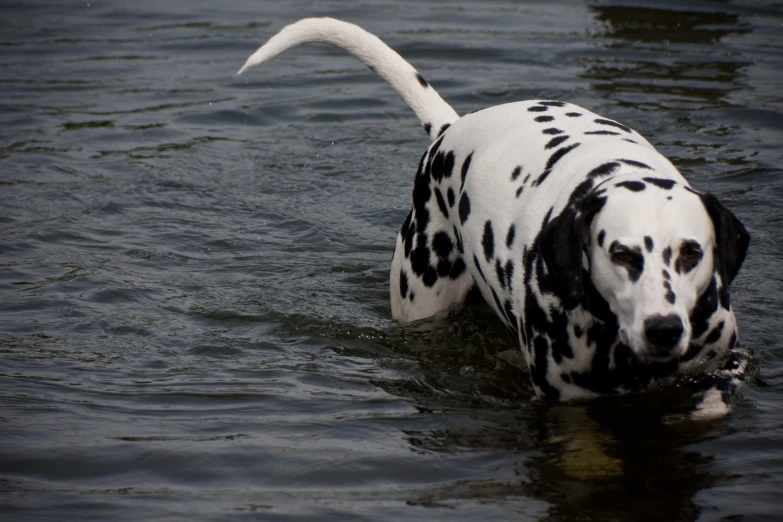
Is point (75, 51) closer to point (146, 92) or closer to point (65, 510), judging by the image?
point (146, 92)

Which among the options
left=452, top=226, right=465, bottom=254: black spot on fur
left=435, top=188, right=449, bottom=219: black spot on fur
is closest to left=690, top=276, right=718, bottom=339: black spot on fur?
left=452, top=226, right=465, bottom=254: black spot on fur

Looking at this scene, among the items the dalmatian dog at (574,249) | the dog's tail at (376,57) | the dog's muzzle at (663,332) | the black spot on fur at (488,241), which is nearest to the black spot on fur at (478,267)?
the dalmatian dog at (574,249)

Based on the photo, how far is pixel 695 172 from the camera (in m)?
8.94

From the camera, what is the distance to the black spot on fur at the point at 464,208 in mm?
5551

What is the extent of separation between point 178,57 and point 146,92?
57.2 inches

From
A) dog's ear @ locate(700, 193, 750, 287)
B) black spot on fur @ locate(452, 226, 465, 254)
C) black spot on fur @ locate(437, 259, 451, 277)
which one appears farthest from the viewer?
black spot on fur @ locate(437, 259, 451, 277)

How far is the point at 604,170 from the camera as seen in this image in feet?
15.7

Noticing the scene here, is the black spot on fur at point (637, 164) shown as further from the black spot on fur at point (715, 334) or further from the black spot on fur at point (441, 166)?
the black spot on fur at point (441, 166)

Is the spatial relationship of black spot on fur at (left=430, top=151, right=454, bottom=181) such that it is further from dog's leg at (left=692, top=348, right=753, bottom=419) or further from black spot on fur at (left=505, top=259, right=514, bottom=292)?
dog's leg at (left=692, top=348, right=753, bottom=419)

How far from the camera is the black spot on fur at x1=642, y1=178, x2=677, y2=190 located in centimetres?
429

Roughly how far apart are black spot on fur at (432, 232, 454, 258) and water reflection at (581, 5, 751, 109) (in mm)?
5239

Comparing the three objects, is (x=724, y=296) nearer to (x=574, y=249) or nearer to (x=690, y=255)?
(x=690, y=255)

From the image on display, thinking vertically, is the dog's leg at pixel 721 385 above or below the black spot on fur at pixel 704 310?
below

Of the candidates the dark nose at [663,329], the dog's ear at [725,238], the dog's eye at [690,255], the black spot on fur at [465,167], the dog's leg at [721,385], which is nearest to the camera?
the dark nose at [663,329]
